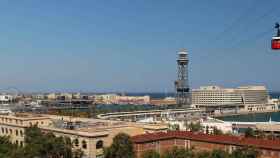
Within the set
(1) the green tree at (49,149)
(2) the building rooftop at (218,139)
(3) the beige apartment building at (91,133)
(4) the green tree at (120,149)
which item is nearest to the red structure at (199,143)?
(2) the building rooftop at (218,139)

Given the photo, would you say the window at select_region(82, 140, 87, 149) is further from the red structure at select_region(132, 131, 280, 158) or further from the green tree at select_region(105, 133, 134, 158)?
the green tree at select_region(105, 133, 134, 158)

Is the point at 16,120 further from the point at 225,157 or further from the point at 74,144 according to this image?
the point at 225,157

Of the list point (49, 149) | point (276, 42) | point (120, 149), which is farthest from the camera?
point (49, 149)

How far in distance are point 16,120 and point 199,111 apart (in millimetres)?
58464

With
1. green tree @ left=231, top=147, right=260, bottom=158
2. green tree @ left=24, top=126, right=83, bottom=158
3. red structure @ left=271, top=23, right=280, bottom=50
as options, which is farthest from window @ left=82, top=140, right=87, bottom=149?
red structure @ left=271, top=23, right=280, bottom=50

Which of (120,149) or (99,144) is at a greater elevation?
(120,149)

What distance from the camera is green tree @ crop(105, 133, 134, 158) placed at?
88.3ft

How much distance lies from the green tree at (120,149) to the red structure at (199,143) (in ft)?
5.92

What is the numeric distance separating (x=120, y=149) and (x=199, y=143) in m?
6.28

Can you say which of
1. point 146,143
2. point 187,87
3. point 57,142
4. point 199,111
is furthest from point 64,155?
point 187,87

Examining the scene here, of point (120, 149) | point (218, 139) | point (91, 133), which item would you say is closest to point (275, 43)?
point (120, 149)

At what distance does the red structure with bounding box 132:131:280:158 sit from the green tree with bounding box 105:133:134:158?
1804 mm

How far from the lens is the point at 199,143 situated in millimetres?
29984

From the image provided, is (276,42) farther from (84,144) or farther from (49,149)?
(84,144)
